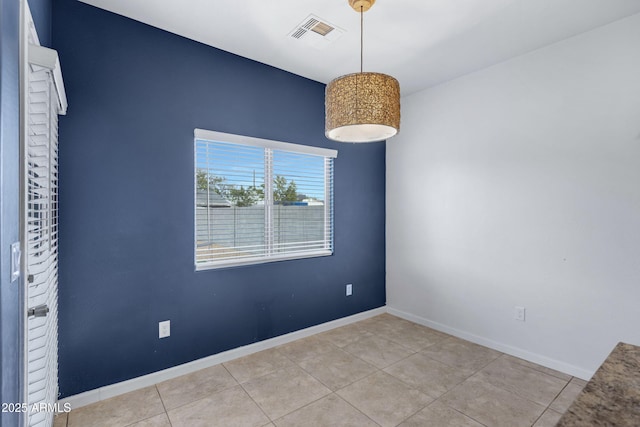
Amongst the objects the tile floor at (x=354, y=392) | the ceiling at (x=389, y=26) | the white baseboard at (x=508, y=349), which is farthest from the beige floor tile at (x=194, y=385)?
the ceiling at (x=389, y=26)

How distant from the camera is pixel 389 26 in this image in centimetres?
228

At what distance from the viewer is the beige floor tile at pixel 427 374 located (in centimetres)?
227

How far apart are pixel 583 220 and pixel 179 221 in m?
3.09

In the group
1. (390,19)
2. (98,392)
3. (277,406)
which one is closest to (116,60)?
(390,19)

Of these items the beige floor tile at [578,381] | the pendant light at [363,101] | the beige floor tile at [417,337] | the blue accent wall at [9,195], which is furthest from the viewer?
the beige floor tile at [417,337]

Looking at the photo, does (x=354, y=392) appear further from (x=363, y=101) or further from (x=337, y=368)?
(x=363, y=101)

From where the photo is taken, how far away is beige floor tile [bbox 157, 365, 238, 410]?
2111 millimetres

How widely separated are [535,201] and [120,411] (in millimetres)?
3442

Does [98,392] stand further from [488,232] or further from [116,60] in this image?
[488,232]

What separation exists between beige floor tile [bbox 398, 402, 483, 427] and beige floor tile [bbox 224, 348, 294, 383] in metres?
1.06

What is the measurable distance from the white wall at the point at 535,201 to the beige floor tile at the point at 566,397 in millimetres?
163

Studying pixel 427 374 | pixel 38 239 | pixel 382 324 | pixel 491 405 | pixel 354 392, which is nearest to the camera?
pixel 38 239

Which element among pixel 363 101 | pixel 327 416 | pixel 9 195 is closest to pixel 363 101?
pixel 363 101

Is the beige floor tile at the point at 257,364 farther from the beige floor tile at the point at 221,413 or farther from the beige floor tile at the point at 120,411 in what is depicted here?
the beige floor tile at the point at 120,411
